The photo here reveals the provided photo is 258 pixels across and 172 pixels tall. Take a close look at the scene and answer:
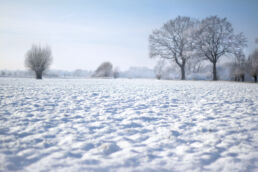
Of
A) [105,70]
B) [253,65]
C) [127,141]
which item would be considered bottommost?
[127,141]

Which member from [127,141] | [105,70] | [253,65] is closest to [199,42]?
[253,65]

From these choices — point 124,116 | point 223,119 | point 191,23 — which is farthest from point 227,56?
point 124,116

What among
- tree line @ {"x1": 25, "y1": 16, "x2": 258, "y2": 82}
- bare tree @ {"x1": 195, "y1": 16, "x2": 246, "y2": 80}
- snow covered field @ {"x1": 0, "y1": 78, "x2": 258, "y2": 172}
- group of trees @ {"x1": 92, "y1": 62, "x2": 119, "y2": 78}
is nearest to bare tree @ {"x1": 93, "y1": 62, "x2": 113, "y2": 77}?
group of trees @ {"x1": 92, "y1": 62, "x2": 119, "y2": 78}

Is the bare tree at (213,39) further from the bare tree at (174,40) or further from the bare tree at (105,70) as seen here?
the bare tree at (105,70)

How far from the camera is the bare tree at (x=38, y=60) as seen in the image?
2694cm

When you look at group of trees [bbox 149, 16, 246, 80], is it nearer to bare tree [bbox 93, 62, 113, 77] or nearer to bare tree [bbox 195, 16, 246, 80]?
bare tree [bbox 195, 16, 246, 80]

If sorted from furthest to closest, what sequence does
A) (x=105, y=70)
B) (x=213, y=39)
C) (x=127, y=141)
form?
(x=105, y=70)
(x=213, y=39)
(x=127, y=141)

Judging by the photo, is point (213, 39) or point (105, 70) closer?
point (213, 39)

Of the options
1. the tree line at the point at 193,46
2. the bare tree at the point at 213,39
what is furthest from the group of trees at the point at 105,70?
the bare tree at the point at 213,39

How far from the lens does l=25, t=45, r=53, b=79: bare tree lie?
2694 cm

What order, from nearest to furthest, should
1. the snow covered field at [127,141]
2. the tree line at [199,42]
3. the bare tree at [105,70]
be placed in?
the snow covered field at [127,141] < the tree line at [199,42] < the bare tree at [105,70]

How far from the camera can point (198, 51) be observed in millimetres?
23828

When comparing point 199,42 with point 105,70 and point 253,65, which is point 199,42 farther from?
point 105,70

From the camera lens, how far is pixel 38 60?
27.0m
